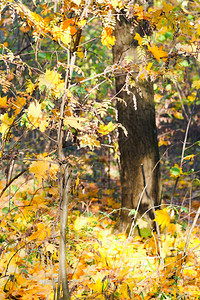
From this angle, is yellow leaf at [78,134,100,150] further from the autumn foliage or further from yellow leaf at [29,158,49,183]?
yellow leaf at [29,158,49,183]

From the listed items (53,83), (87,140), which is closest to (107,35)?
(53,83)

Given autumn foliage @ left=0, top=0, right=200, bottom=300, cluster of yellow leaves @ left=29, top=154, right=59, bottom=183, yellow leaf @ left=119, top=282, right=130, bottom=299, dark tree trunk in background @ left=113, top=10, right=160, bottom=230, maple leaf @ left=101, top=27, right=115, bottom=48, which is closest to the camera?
cluster of yellow leaves @ left=29, top=154, right=59, bottom=183

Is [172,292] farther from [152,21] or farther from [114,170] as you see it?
[114,170]

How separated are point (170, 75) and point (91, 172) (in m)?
5.43

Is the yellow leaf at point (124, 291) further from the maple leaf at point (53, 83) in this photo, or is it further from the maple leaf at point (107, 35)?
the maple leaf at point (107, 35)

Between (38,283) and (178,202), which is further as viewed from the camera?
(178,202)

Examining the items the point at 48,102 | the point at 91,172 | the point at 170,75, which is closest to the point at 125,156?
the point at 170,75

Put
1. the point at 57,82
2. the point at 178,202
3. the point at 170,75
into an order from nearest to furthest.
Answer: the point at 57,82 → the point at 170,75 → the point at 178,202

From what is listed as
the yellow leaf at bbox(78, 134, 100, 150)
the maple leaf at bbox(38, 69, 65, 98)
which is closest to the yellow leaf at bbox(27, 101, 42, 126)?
the maple leaf at bbox(38, 69, 65, 98)

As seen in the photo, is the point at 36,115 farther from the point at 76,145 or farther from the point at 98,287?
the point at 98,287

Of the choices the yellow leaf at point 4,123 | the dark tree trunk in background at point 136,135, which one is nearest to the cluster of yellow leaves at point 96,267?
the dark tree trunk in background at point 136,135

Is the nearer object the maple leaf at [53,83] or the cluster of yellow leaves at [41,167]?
the cluster of yellow leaves at [41,167]

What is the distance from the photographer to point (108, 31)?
1832mm

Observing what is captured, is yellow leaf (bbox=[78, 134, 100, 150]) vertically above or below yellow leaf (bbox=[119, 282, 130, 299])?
above
